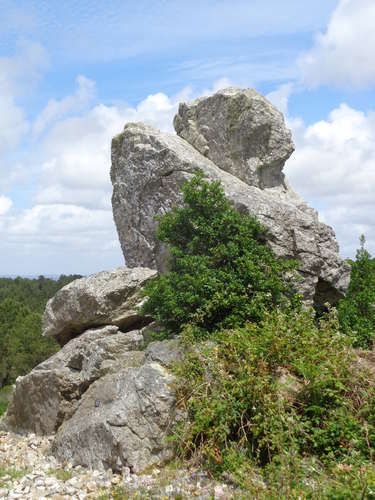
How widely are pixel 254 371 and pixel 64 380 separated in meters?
5.16

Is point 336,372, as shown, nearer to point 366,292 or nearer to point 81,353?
point 366,292

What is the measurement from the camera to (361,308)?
45.3 ft

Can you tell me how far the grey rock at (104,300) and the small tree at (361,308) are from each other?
5173 millimetres

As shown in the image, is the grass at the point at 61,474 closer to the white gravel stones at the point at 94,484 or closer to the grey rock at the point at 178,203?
the white gravel stones at the point at 94,484

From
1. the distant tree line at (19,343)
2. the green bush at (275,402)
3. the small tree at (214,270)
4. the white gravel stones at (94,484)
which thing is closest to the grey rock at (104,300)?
the small tree at (214,270)

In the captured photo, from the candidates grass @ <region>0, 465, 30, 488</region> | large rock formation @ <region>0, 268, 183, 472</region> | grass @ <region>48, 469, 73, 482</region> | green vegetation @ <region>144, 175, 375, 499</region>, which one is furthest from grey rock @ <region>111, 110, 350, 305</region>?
grass @ <region>0, 465, 30, 488</region>

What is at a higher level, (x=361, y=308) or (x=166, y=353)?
(x=361, y=308)

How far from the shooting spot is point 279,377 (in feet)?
29.7

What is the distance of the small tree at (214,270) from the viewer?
1082 centimetres

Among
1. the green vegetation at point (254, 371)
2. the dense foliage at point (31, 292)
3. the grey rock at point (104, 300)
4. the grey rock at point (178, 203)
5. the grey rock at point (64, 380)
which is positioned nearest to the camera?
the green vegetation at point (254, 371)

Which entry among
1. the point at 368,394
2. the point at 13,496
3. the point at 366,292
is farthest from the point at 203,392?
the point at 366,292

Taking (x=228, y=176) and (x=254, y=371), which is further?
(x=228, y=176)

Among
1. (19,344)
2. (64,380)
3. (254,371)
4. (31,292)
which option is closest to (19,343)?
(19,344)

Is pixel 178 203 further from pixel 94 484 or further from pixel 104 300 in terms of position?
pixel 94 484
